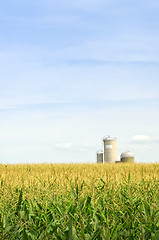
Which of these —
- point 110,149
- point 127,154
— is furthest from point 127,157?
point 110,149

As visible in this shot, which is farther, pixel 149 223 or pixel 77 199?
pixel 77 199

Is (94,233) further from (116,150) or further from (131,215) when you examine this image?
(116,150)

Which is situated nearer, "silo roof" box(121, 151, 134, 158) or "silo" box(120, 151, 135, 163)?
"silo" box(120, 151, 135, 163)

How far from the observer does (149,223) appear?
4715 mm

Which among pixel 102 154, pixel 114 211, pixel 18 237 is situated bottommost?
pixel 18 237

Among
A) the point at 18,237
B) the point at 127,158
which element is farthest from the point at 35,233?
the point at 127,158

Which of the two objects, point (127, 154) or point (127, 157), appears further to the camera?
point (127, 154)

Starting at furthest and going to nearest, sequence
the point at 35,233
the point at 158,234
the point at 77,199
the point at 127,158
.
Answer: the point at 127,158 → the point at 77,199 → the point at 35,233 → the point at 158,234

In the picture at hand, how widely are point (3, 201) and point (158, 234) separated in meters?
3.19

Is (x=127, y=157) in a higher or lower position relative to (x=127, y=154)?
lower

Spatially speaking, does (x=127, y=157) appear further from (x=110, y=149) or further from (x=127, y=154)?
(x=110, y=149)

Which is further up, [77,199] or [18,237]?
[77,199]

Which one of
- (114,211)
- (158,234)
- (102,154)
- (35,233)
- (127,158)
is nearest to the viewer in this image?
(158,234)

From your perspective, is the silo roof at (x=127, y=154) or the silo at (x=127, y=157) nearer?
the silo at (x=127, y=157)
